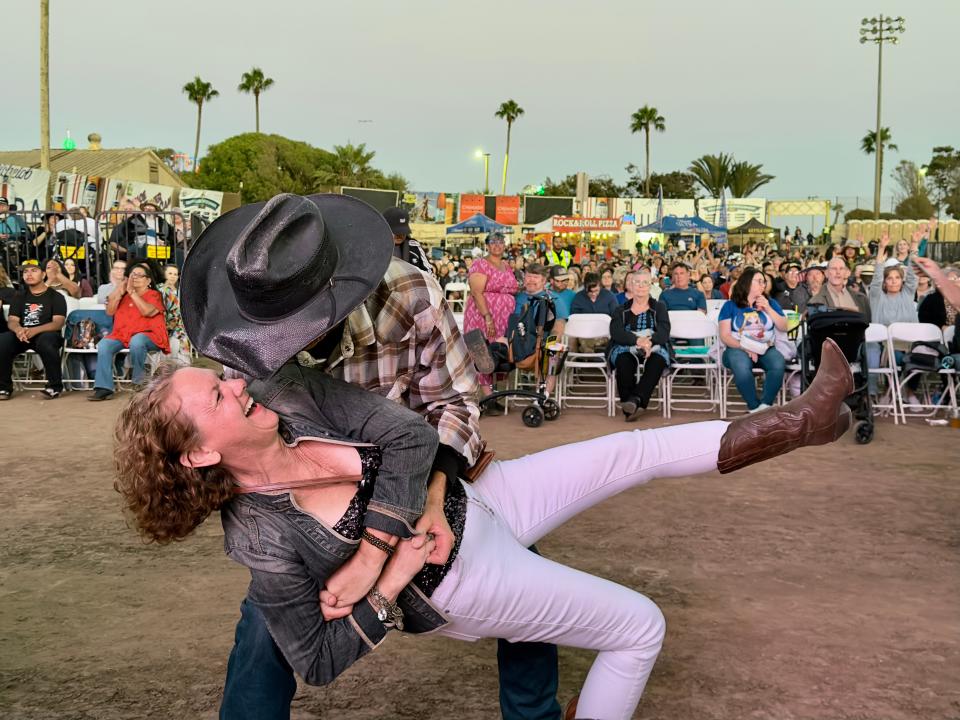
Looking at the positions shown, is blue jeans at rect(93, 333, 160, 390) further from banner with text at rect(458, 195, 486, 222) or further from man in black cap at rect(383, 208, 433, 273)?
banner with text at rect(458, 195, 486, 222)

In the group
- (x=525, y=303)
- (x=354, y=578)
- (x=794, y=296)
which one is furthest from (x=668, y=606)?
(x=794, y=296)

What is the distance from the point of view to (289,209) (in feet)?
7.16

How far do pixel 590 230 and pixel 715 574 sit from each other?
39.8 m

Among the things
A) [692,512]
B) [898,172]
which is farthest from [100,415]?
[898,172]

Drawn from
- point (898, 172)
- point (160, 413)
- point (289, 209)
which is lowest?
point (160, 413)

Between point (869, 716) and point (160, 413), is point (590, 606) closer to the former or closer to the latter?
point (160, 413)

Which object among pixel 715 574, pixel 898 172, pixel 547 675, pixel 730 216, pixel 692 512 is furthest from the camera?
pixel 898 172

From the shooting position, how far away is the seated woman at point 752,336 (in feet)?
32.7

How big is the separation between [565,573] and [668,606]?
2.27 m

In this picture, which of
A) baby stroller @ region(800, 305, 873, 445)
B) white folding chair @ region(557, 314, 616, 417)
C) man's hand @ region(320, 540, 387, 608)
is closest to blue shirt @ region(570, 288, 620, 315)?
white folding chair @ region(557, 314, 616, 417)

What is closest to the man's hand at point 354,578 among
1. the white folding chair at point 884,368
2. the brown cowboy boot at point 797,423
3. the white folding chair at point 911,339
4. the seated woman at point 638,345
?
the brown cowboy boot at point 797,423

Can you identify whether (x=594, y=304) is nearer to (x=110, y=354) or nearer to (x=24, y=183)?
(x=110, y=354)

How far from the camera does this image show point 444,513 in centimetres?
238

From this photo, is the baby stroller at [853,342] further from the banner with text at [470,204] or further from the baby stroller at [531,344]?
the banner with text at [470,204]
